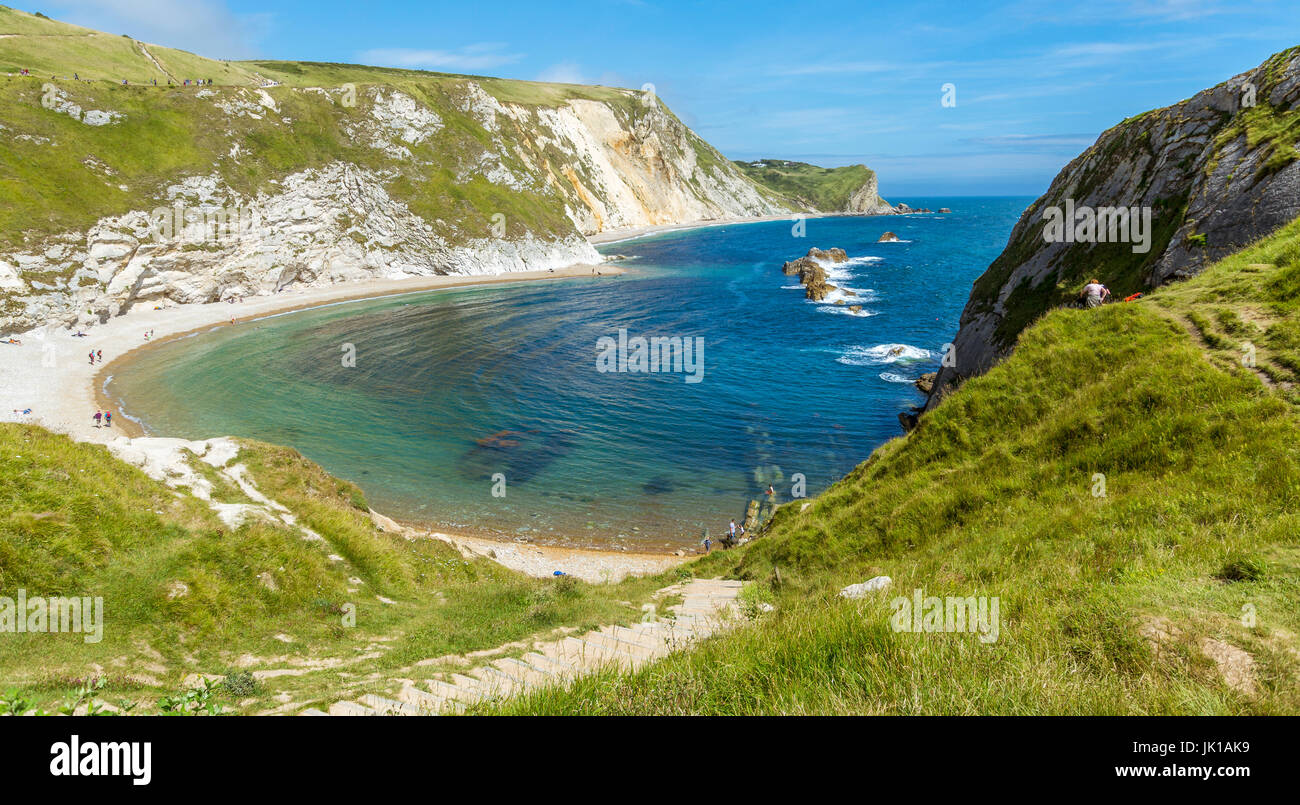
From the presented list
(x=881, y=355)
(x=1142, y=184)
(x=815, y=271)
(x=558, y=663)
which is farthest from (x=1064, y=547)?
(x=815, y=271)

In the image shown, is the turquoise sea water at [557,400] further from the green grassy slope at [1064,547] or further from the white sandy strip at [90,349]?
the green grassy slope at [1064,547]

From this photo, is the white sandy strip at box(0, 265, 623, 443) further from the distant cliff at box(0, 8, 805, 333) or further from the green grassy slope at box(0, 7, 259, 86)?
the green grassy slope at box(0, 7, 259, 86)

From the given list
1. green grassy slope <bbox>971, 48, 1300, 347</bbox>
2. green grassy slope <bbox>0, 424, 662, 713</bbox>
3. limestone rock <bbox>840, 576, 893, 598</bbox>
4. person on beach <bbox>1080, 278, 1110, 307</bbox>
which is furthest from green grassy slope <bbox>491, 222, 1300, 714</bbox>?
green grassy slope <bbox>0, 424, 662, 713</bbox>

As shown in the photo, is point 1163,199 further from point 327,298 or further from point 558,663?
point 327,298

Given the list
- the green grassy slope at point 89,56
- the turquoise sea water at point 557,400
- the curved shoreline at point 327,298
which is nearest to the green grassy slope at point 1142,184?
the turquoise sea water at point 557,400

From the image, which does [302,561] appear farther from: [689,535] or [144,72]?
[144,72]
